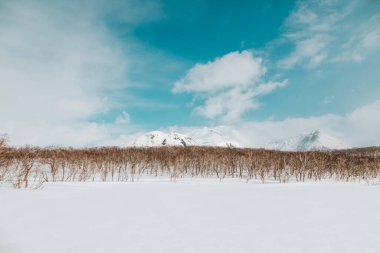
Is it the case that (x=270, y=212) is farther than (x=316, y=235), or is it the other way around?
(x=270, y=212)

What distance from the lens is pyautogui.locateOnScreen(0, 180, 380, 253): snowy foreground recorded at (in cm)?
363

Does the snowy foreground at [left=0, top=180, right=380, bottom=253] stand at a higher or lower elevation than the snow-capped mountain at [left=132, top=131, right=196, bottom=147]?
lower

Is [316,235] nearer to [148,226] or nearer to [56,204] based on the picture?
[148,226]

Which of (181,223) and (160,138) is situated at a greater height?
(160,138)

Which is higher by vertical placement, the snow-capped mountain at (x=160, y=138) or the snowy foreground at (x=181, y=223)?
the snow-capped mountain at (x=160, y=138)

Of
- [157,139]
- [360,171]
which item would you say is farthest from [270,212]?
[157,139]

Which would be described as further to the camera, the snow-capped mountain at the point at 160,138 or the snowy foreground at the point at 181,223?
the snow-capped mountain at the point at 160,138

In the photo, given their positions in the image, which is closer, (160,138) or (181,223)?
(181,223)

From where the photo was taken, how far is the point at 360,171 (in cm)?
1498

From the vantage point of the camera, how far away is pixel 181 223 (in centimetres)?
458

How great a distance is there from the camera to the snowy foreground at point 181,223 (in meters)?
3.63

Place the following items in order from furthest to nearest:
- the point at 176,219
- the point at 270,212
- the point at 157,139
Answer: the point at 157,139 → the point at 270,212 → the point at 176,219

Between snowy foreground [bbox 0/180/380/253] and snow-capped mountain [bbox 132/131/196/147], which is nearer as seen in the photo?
snowy foreground [bbox 0/180/380/253]

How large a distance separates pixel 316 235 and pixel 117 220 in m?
2.55
